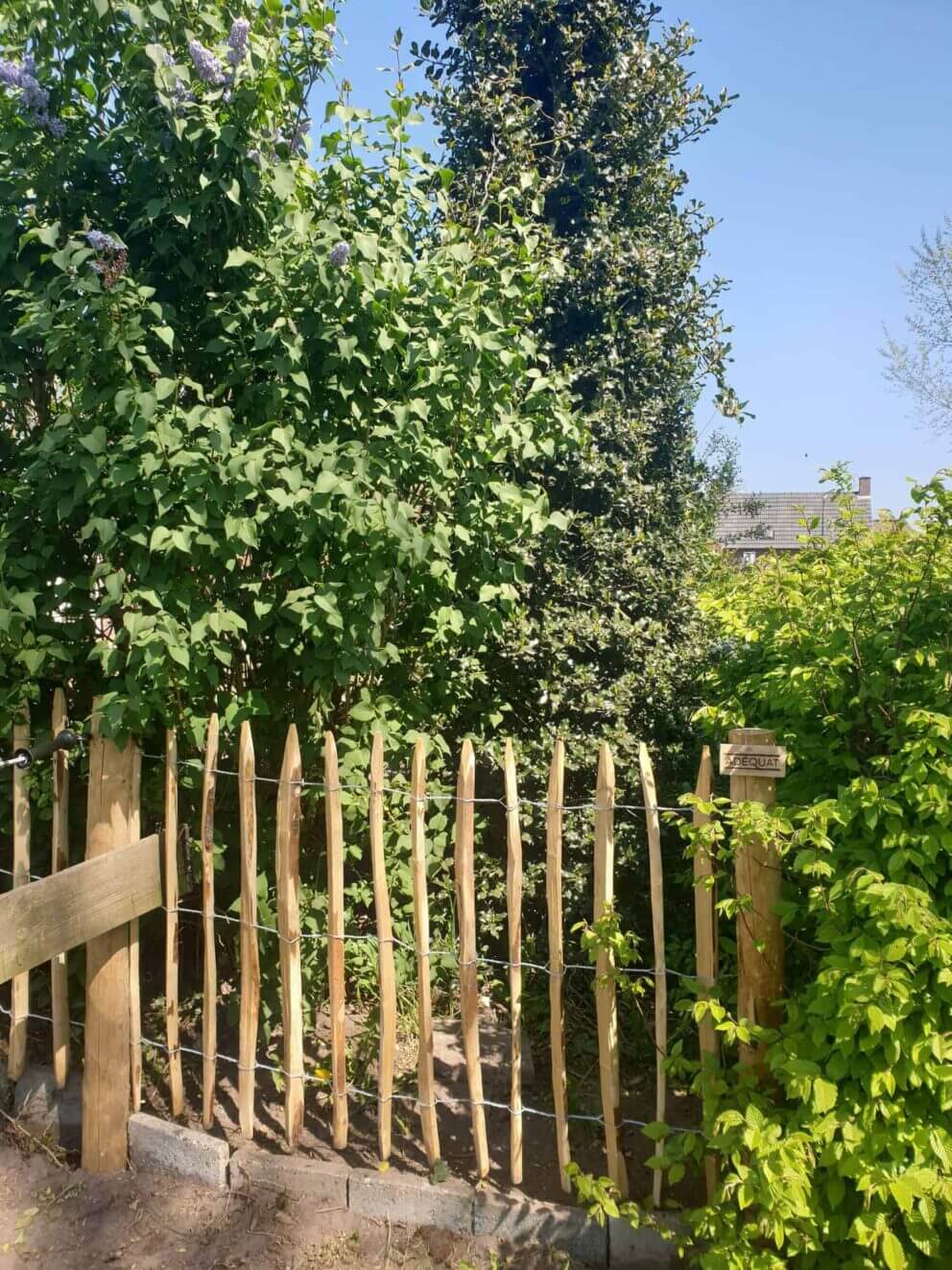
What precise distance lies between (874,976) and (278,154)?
292 cm

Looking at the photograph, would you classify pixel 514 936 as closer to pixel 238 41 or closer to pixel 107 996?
pixel 107 996

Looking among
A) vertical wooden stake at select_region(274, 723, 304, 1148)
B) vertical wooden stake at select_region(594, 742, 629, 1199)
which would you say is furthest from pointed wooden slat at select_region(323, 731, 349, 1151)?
vertical wooden stake at select_region(594, 742, 629, 1199)

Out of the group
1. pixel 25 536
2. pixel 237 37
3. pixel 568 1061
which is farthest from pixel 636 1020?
pixel 237 37

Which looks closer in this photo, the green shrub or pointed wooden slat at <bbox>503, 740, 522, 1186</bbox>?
the green shrub

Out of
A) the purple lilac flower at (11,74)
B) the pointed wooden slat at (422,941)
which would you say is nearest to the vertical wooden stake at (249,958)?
the pointed wooden slat at (422,941)

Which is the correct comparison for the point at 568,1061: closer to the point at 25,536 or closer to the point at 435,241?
the point at 25,536

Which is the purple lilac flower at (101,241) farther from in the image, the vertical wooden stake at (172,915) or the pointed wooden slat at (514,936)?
the pointed wooden slat at (514,936)

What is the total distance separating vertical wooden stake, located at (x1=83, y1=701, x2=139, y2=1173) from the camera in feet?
9.44

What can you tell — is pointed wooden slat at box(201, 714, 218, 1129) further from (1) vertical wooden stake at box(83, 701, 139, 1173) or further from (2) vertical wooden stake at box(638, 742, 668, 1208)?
(2) vertical wooden stake at box(638, 742, 668, 1208)

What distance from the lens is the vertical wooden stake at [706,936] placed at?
2363 mm

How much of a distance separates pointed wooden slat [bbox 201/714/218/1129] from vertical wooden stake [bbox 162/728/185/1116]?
0.33 feet

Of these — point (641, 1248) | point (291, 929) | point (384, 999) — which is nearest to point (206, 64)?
point (291, 929)

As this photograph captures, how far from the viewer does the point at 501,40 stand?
4473 mm

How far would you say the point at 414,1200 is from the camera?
267 cm
